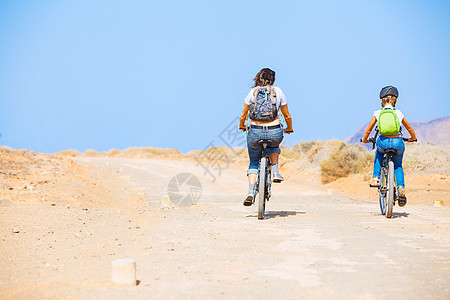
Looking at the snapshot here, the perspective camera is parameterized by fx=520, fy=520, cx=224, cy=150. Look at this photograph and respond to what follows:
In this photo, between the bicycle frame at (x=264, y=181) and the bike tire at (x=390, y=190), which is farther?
the bike tire at (x=390, y=190)

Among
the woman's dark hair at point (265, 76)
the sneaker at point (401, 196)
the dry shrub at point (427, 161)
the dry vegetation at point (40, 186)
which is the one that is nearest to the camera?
the woman's dark hair at point (265, 76)

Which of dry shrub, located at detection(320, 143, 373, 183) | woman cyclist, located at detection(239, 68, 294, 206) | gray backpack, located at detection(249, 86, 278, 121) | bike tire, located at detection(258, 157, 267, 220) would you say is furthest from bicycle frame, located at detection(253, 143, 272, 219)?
A: dry shrub, located at detection(320, 143, 373, 183)

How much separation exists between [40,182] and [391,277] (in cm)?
1266

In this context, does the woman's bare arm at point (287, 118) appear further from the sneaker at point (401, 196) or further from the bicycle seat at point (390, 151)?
the sneaker at point (401, 196)

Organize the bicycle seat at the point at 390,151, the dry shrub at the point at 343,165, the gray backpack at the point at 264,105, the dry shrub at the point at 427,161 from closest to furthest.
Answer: the gray backpack at the point at 264,105
the bicycle seat at the point at 390,151
the dry shrub at the point at 427,161
the dry shrub at the point at 343,165

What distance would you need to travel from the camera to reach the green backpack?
9.03 m

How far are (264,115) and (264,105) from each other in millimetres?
165

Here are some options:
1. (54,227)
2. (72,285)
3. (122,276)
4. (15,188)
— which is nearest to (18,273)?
(72,285)

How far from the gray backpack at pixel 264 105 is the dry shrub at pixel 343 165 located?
1428 centimetres

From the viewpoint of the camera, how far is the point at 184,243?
21.4 feet

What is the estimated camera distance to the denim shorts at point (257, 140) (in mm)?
8609

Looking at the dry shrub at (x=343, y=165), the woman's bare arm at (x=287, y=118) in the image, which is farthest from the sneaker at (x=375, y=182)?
the dry shrub at (x=343, y=165)

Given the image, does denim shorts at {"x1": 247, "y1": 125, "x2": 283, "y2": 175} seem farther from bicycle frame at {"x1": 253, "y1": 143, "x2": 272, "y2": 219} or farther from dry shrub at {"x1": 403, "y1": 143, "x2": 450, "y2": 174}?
dry shrub at {"x1": 403, "y1": 143, "x2": 450, "y2": 174}

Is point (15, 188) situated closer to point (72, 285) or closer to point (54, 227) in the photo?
point (54, 227)
